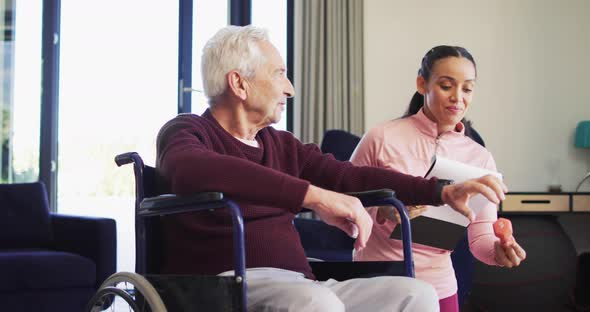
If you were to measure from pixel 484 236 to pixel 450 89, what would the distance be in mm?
404

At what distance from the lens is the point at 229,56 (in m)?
1.79

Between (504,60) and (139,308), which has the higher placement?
(504,60)

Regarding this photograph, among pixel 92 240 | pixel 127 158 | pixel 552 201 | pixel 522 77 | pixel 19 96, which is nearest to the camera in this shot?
pixel 127 158

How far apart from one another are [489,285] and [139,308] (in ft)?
10.9

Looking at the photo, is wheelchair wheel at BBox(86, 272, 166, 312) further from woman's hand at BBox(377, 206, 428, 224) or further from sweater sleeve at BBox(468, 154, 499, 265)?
sweater sleeve at BBox(468, 154, 499, 265)

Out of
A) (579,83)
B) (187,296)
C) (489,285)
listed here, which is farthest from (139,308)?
(579,83)

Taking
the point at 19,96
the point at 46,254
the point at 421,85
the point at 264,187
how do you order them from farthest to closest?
the point at 19,96 < the point at 46,254 < the point at 421,85 < the point at 264,187

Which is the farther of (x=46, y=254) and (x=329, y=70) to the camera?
(x=329, y=70)

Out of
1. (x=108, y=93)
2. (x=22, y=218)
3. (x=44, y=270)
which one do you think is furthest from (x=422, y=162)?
(x=108, y=93)

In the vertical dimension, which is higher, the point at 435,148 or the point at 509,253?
the point at 435,148

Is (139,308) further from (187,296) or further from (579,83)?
(579,83)

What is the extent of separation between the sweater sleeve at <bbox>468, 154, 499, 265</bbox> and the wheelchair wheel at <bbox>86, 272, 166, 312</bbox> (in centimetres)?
88

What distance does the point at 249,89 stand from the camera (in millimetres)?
1802

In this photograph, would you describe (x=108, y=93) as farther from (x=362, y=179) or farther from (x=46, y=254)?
(x=362, y=179)
